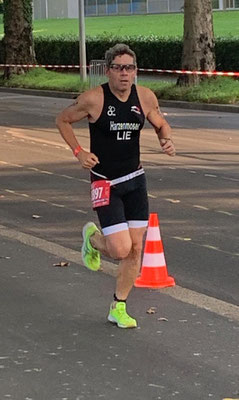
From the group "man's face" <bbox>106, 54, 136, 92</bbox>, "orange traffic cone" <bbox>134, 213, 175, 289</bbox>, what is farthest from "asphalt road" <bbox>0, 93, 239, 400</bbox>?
"man's face" <bbox>106, 54, 136, 92</bbox>

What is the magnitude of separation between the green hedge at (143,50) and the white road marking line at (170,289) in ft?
90.1

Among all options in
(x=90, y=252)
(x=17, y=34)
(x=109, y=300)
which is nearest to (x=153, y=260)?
(x=109, y=300)

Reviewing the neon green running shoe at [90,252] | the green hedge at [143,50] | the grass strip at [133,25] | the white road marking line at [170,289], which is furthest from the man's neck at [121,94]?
the grass strip at [133,25]

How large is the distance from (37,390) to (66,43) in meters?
43.2

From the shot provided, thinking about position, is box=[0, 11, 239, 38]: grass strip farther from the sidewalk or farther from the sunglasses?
the sunglasses

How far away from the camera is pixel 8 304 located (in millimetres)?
7703

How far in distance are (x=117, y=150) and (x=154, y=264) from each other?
147 centimetres

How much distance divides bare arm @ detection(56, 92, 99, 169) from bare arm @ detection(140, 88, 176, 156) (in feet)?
1.36

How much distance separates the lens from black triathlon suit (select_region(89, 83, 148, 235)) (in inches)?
272

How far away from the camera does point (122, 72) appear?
6.85m

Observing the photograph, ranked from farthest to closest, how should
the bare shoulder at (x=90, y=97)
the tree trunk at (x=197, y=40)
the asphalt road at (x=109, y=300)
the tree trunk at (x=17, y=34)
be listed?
1. the tree trunk at (x=17, y=34)
2. the tree trunk at (x=197, y=40)
3. the bare shoulder at (x=90, y=97)
4. the asphalt road at (x=109, y=300)

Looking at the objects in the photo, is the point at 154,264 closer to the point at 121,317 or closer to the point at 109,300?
the point at 109,300

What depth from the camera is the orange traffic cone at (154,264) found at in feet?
26.8

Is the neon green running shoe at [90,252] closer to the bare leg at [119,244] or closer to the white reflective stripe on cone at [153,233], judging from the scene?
the bare leg at [119,244]
